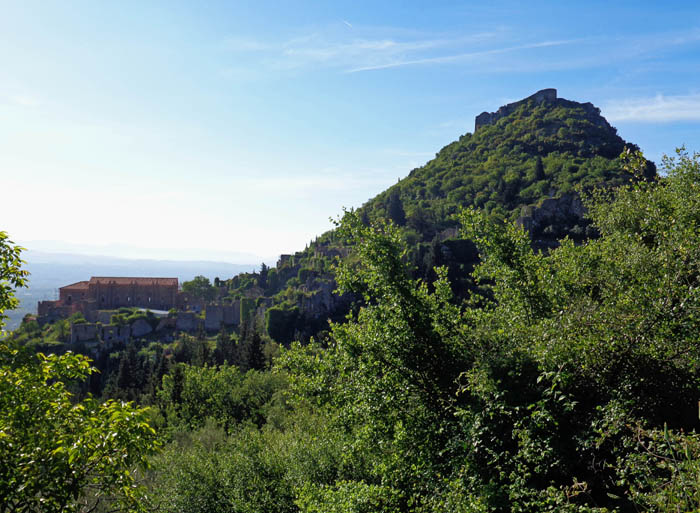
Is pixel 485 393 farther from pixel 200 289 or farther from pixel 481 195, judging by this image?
pixel 200 289

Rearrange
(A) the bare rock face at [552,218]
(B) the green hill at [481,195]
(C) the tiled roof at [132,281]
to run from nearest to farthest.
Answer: (A) the bare rock face at [552,218]
(B) the green hill at [481,195]
(C) the tiled roof at [132,281]

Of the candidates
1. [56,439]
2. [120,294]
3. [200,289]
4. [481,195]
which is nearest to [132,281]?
[120,294]

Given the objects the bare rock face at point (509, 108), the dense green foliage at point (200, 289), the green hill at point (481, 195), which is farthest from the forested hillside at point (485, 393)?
the bare rock face at point (509, 108)

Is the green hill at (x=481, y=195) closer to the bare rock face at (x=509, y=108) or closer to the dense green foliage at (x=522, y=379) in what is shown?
the bare rock face at (x=509, y=108)

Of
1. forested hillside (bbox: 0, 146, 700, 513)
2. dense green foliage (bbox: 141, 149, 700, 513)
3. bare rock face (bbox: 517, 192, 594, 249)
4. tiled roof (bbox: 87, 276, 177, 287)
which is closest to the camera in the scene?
forested hillside (bbox: 0, 146, 700, 513)

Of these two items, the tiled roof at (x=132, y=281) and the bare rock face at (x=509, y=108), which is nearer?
the tiled roof at (x=132, y=281)

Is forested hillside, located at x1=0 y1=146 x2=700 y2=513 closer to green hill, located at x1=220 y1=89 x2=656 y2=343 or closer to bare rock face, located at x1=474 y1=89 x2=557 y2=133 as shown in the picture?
green hill, located at x1=220 y1=89 x2=656 y2=343

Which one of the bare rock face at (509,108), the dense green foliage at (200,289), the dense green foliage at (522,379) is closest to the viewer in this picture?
the dense green foliage at (522,379)

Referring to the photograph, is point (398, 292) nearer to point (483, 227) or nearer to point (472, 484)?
point (483, 227)

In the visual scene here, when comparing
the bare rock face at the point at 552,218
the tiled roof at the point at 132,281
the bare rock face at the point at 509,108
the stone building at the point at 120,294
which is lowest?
the stone building at the point at 120,294

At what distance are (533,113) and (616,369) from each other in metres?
179

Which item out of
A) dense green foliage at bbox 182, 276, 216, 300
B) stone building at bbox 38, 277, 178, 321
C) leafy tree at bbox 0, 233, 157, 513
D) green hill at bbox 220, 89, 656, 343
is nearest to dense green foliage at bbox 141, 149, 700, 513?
leafy tree at bbox 0, 233, 157, 513

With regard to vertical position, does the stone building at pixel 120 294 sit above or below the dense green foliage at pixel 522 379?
below

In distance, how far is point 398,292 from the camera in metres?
8.87
